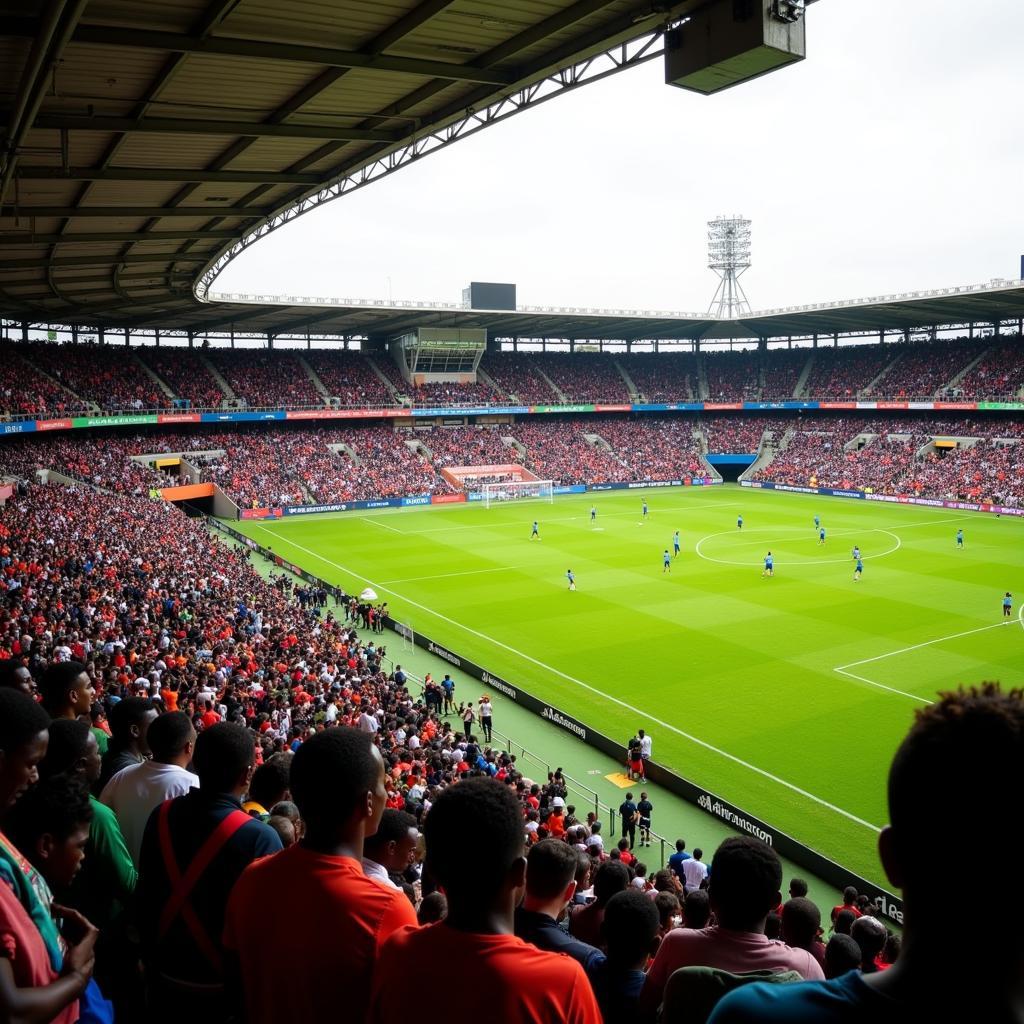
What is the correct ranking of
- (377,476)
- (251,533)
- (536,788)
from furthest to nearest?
1. (377,476)
2. (251,533)
3. (536,788)

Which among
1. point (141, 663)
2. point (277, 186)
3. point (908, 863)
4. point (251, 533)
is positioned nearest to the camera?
point (908, 863)

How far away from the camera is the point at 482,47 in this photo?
1426 cm

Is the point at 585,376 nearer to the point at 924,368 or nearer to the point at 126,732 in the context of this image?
the point at 924,368

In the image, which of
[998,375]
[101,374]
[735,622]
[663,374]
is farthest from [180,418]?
[998,375]

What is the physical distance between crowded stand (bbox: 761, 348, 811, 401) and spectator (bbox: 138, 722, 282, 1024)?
80.9 meters

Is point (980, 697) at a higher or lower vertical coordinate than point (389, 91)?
lower

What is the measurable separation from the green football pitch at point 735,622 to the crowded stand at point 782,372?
2644 centimetres

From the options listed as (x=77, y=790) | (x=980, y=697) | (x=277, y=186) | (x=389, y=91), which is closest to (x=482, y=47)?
(x=389, y=91)

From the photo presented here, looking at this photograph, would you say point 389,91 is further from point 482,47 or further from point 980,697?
point 980,697

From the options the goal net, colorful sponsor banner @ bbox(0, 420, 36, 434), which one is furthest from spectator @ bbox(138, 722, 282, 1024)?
the goal net

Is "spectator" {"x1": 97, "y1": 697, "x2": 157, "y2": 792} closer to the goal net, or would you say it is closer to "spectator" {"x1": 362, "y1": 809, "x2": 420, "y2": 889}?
"spectator" {"x1": 362, "y1": 809, "x2": 420, "y2": 889}

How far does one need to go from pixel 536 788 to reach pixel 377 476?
164 ft

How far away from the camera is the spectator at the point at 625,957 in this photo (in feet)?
13.4

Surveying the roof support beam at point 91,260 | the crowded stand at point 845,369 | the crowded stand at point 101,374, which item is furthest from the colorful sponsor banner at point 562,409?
the roof support beam at point 91,260
